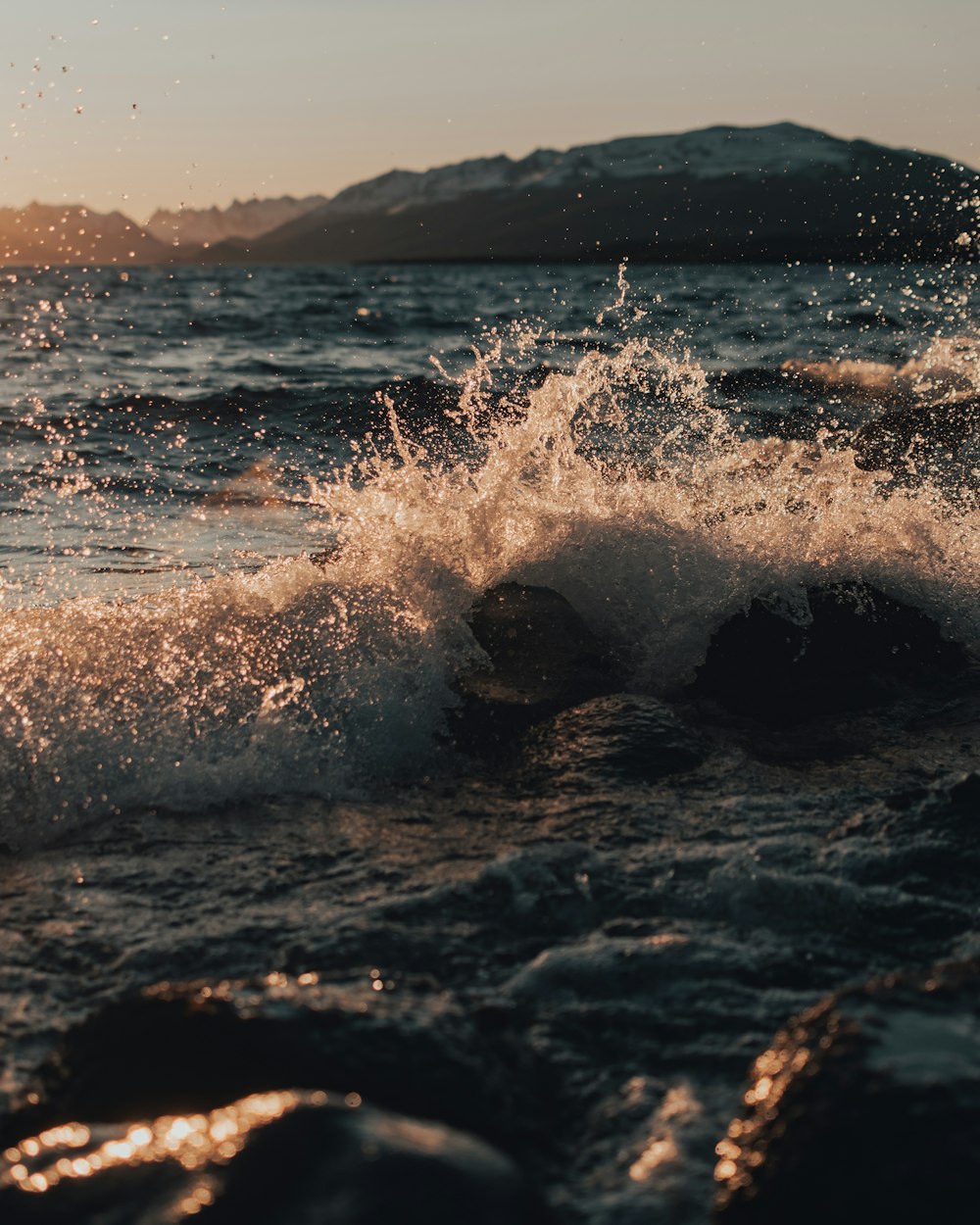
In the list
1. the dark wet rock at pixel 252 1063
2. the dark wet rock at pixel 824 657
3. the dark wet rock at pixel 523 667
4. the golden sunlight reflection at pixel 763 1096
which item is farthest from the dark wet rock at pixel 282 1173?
the dark wet rock at pixel 824 657

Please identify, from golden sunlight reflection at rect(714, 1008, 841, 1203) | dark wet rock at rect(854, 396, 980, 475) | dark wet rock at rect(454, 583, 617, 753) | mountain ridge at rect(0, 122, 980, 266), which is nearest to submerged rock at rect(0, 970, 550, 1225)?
golden sunlight reflection at rect(714, 1008, 841, 1203)

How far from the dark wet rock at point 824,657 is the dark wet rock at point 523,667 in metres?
0.53

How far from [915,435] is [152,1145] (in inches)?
413

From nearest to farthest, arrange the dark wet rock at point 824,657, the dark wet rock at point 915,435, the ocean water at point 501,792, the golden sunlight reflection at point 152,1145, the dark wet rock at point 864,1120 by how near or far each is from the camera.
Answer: the dark wet rock at point 864,1120 < the golden sunlight reflection at point 152,1145 < the ocean water at point 501,792 < the dark wet rock at point 824,657 < the dark wet rock at point 915,435

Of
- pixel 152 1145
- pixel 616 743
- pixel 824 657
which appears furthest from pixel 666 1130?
pixel 824 657

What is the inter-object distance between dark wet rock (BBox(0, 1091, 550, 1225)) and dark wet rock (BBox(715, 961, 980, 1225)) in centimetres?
39

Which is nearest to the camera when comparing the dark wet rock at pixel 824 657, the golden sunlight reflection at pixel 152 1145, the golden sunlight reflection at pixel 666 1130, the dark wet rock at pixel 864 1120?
the dark wet rock at pixel 864 1120

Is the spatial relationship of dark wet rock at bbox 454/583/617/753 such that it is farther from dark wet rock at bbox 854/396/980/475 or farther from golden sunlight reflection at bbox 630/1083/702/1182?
dark wet rock at bbox 854/396/980/475

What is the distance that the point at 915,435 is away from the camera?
11172mm

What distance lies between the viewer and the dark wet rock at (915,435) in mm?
10016

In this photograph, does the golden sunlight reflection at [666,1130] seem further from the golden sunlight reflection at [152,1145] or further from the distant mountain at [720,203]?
the distant mountain at [720,203]

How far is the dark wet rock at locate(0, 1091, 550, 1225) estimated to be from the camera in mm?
1880

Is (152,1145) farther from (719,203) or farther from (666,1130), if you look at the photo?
(719,203)

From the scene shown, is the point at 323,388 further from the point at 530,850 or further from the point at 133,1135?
the point at 133,1135
